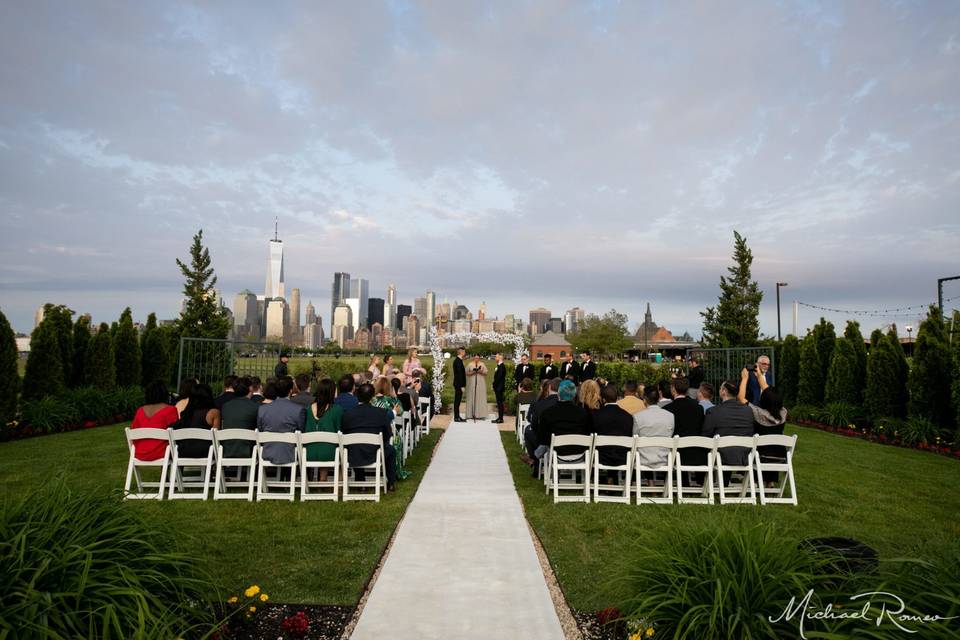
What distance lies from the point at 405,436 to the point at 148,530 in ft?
21.1

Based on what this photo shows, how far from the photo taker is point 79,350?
16250 mm

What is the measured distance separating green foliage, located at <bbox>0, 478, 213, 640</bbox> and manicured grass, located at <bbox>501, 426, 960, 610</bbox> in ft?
8.24

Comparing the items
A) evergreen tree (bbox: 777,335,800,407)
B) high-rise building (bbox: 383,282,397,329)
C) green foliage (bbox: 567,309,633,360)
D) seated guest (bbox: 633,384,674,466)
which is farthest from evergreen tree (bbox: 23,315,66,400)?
high-rise building (bbox: 383,282,397,329)

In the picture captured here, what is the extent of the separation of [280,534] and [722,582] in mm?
4263

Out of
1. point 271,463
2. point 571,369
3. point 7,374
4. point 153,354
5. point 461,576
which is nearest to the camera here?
point 461,576

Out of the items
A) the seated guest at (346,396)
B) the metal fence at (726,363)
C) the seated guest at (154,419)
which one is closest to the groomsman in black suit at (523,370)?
the metal fence at (726,363)

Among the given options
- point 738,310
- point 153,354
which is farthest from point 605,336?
point 153,354

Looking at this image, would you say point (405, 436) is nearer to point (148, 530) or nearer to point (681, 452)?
point (681, 452)

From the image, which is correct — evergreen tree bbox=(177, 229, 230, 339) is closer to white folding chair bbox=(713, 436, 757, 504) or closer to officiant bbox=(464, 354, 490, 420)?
officiant bbox=(464, 354, 490, 420)

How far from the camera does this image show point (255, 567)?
481cm

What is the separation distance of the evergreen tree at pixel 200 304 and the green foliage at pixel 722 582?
78.5 feet

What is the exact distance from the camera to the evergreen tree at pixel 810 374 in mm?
16984

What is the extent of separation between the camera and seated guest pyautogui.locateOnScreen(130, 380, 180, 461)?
716 cm

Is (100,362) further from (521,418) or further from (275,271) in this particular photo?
(275,271)
